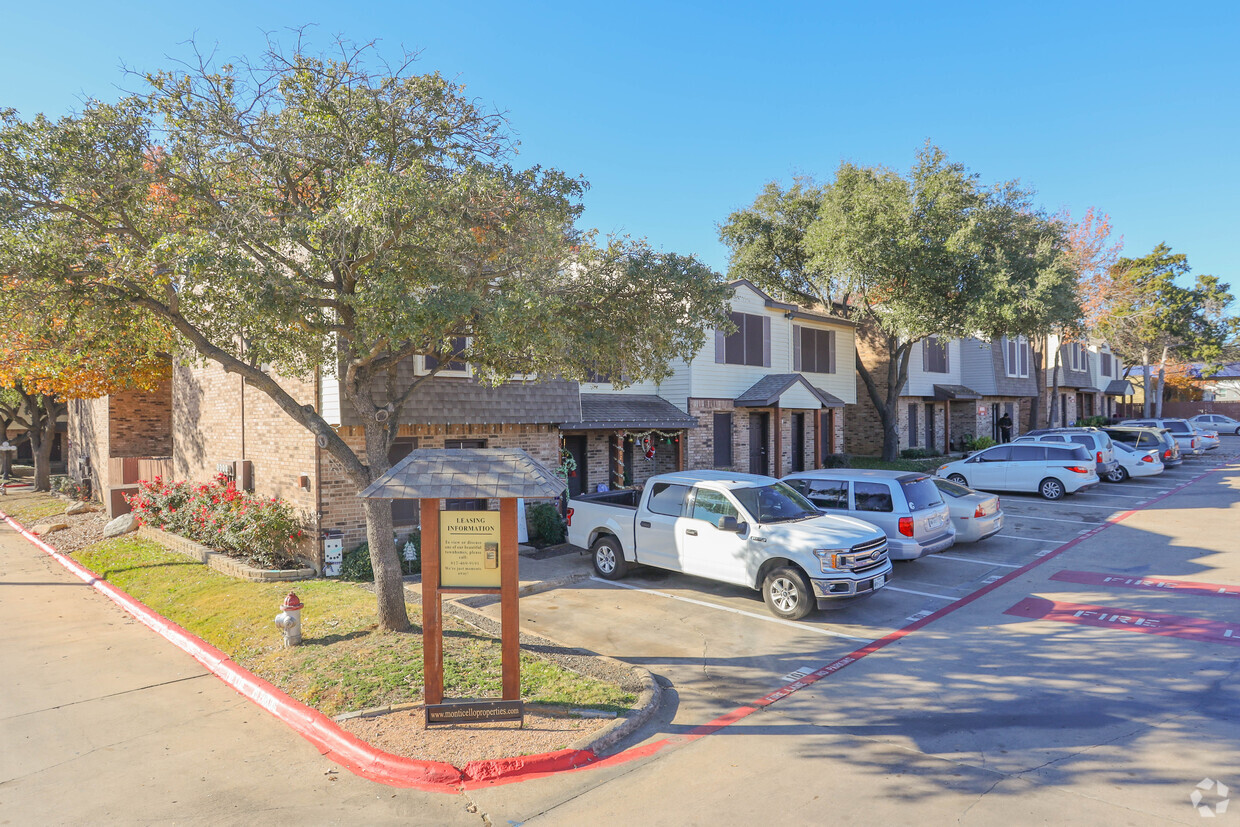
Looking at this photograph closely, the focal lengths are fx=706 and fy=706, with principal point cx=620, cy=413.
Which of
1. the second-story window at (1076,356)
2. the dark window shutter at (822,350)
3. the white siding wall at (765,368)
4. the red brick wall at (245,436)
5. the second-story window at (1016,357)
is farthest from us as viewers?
the second-story window at (1076,356)

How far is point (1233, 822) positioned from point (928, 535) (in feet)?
22.9

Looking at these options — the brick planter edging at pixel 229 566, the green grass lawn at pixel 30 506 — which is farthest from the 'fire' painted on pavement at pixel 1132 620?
the green grass lawn at pixel 30 506

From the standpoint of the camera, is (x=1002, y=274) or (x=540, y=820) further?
(x=1002, y=274)

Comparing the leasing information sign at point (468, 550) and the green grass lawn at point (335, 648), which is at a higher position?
the leasing information sign at point (468, 550)

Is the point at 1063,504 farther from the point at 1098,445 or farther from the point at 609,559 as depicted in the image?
the point at 609,559

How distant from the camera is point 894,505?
11.5 m

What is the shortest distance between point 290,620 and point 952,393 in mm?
30105

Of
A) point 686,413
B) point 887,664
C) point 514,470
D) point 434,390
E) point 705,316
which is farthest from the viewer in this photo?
point 686,413

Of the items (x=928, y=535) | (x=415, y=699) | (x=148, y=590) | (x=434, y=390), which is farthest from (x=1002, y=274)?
(x=148, y=590)

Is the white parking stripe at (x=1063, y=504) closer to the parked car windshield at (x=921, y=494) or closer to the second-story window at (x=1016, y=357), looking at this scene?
the parked car windshield at (x=921, y=494)

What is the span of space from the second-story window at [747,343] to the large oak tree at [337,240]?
36.3ft

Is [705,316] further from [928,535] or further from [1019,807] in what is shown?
[1019,807]

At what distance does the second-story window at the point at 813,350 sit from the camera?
2420 centimetres

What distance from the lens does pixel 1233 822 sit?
4.68m
